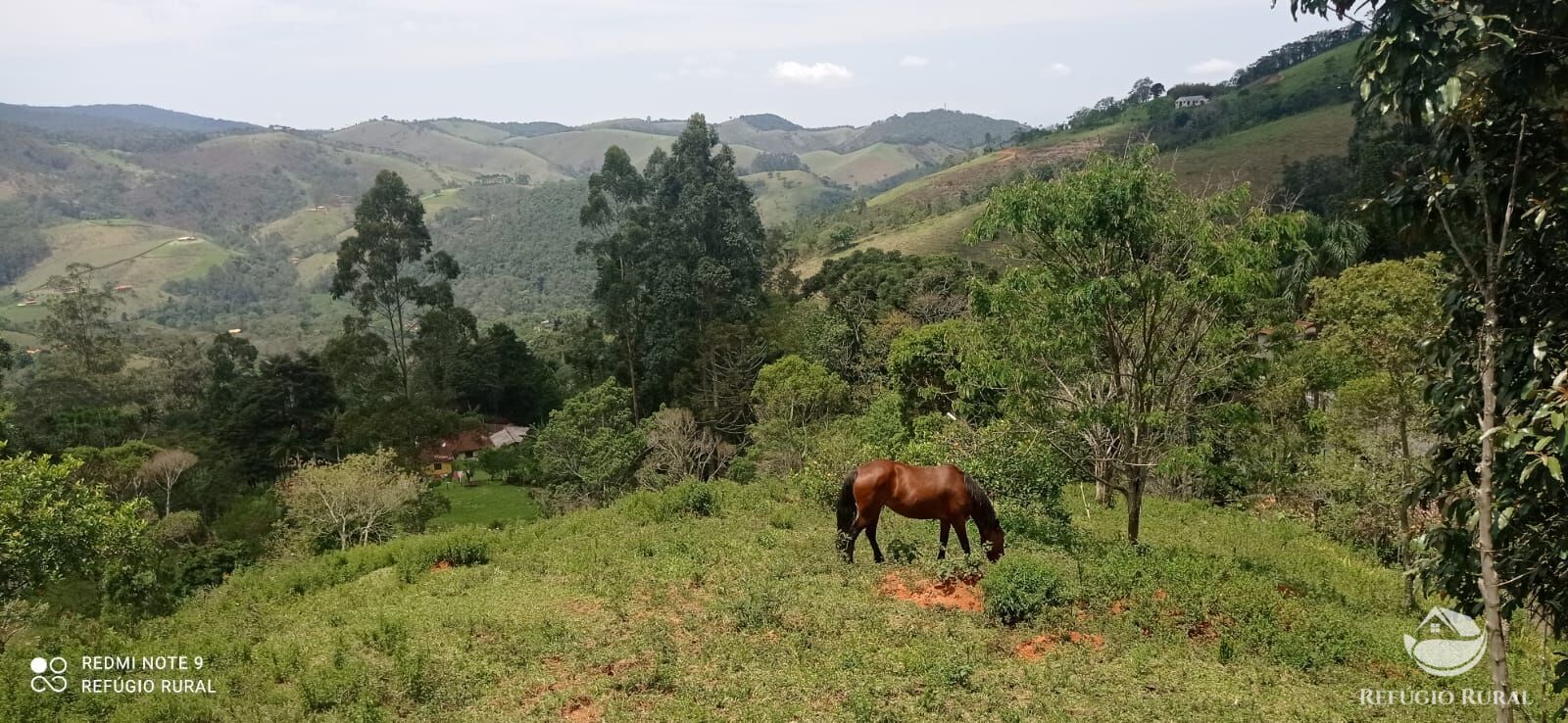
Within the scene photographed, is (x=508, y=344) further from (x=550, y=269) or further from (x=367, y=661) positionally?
(x=550, y=269)

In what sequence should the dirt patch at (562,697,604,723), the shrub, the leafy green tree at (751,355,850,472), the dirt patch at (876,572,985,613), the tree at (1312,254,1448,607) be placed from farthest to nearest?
1. the leafy green tree at (751,355,850,472)
2. the shrub
3. the tree at (1312,254,1448,607)
4. the dirt patch at (876,572,985,613)
5. the dirt patch at (562,697,604,723)

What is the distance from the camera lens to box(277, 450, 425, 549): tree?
26938mm

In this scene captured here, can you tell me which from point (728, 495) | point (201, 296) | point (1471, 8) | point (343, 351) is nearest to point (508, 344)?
point (343, 351)

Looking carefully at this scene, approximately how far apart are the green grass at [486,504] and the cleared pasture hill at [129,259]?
146m

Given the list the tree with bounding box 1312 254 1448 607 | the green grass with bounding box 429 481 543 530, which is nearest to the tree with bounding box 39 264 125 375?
the green grass with bounding box 429 481 543 530

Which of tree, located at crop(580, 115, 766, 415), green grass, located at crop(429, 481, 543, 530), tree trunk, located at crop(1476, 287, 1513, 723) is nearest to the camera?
tree trunk, located at crop(1476, 287, 1513, 723)

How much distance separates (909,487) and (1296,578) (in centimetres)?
661

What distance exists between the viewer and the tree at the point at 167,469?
1481 inches

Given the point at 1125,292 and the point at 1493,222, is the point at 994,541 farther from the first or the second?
the point at 1493,222

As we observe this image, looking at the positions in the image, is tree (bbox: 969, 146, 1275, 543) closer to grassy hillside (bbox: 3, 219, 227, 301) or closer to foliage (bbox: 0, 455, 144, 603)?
foliage (bbox: 0, 455, 144, 603)

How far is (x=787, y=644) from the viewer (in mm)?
9945

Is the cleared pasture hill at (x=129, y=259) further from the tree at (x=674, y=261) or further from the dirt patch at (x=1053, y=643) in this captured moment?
the dirt patch at (x=1053, y=643)

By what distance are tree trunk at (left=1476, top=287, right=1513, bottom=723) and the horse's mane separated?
23.4 ft

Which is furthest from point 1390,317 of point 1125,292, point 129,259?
point 129,259
